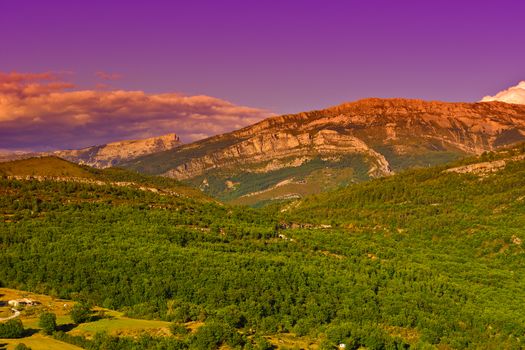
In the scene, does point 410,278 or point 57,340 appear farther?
point 410,278

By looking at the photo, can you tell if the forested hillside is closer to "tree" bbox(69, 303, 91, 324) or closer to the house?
the house

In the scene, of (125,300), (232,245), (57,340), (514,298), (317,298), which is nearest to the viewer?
(57,340)

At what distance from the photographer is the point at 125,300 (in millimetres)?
129250

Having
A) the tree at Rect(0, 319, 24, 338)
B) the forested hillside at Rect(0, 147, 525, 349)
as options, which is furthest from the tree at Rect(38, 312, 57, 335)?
the forested hillside at Rect(0, 147, 525, 349)

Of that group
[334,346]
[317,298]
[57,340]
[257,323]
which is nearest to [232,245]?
[317,298]

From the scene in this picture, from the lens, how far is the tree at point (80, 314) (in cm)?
10219

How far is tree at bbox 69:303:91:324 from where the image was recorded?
4023 inches

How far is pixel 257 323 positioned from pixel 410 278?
68.9 meters

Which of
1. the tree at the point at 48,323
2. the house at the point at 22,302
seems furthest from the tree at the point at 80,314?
the house at the point at 22,302

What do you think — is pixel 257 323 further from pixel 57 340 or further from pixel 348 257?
pixel 348 257

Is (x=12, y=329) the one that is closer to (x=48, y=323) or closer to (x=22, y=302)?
(x=48, y=323)

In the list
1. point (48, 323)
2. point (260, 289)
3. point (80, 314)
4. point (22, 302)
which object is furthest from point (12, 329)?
point (260, 289)

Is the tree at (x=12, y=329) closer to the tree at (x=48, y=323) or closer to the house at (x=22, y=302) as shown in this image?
the tree at (x=48, y=323)

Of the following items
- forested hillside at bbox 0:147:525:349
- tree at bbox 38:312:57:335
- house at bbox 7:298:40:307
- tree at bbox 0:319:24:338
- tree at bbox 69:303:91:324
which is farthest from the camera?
forested hillside at bbox 0:147:525:349
